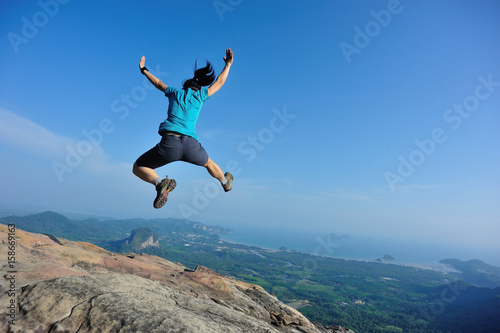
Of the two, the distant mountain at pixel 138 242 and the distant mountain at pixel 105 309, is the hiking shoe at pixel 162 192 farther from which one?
the distant mountain at pixel 138 242

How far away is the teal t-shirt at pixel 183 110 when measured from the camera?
3.65 meters

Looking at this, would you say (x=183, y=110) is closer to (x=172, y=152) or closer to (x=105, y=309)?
(x=172, y=152)

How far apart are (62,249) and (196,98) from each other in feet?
19.6

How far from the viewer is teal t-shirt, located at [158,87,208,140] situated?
3.65 metres

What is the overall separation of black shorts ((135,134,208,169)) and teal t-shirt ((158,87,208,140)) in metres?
0.14

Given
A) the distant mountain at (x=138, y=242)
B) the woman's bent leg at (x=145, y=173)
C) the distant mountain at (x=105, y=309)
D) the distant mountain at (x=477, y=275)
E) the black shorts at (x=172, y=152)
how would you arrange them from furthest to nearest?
the distant mountain at (x=477, y=275) < the distant mountain at (x=138, y=242) < the woman's bent leg at (x=145, y=173) < the black shorts at (x=172, y=152) < the distant mountain at (x=105, y=309)

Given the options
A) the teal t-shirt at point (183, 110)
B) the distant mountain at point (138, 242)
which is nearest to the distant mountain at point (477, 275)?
the distant mountain at point (138, 242)

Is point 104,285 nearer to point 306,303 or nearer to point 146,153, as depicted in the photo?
point 146,153

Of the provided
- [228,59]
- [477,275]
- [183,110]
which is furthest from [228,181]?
[477,275]

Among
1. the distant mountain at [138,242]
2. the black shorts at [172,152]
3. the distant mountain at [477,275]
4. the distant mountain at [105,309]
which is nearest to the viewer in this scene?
the distant mountain at [105,309]

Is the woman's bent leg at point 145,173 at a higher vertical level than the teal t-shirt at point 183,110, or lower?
lower

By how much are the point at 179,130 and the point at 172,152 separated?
36 centimetres

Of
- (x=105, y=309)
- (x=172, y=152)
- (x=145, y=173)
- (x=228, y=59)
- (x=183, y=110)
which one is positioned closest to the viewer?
(x=105, y=309)

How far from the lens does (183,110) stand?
3.76 metres
